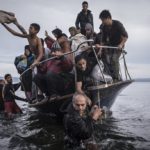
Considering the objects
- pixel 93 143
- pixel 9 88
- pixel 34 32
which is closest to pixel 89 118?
pixel 93 143

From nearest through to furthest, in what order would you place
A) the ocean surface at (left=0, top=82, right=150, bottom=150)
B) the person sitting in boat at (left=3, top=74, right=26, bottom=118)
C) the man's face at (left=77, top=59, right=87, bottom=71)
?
the ocean surface at (left=0, top=82, right=150, bottom=150) → the man's face at (left=77, top=59, right=87, bottom=71) → the person sitting in boat at (left=3, top=74, right=26, bottom=118)

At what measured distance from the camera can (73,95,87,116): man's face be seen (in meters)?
5.34

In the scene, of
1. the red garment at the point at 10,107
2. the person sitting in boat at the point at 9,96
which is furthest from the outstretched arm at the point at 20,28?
the red garment at the point at 10,107

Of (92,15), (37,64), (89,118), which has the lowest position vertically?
(89,118)

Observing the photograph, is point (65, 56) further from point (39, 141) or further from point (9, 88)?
point (9, 88)

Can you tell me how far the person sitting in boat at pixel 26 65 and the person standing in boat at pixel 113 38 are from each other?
266 cm

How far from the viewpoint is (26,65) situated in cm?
1124

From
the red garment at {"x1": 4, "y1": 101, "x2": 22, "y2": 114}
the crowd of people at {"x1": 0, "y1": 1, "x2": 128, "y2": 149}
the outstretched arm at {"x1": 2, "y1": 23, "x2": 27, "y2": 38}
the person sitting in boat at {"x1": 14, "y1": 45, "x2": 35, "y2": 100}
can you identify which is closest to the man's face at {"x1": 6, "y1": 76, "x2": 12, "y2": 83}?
the red garment at {"x1": 4, "y1": 101, "x2": 22, "y2": 114}

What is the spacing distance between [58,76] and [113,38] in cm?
222

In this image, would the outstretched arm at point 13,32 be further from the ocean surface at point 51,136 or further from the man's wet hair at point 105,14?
the ocean surface at point 51,136

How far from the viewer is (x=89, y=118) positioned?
552 cm

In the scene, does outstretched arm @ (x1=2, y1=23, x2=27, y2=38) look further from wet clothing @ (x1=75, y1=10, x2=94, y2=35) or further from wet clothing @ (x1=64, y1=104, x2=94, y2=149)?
wet clothing @ (x1=64, y1=104, x2=94, y2=149)

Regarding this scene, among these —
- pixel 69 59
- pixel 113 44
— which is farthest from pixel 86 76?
pixel 113 44

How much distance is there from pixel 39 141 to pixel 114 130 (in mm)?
2436
